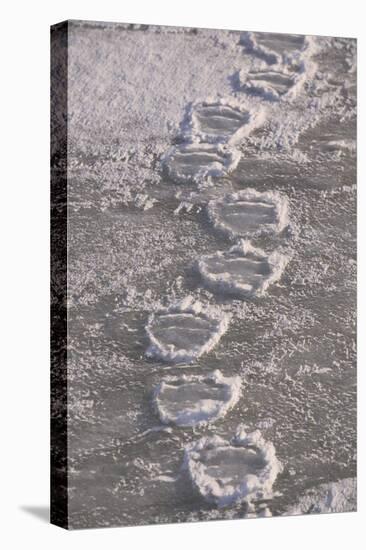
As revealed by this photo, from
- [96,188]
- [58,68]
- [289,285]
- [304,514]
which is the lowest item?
[304,514]

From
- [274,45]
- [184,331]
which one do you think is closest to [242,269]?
[184,331]

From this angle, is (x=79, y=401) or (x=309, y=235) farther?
(x=309, y=235)

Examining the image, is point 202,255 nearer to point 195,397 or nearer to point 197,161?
point 197,161

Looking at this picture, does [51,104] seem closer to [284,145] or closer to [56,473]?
[284,145]

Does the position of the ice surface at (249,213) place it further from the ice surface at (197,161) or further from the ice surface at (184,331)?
the ice surface at (184,331)

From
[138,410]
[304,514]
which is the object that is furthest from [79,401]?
[304,514]

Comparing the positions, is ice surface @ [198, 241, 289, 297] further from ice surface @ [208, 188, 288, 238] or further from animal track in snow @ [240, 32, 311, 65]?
animal track in snow @ [240, 32, 311, 65]

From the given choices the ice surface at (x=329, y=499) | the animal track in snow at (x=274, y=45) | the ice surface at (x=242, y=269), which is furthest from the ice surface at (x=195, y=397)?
the animal track in snow at (x=274, y=45)
